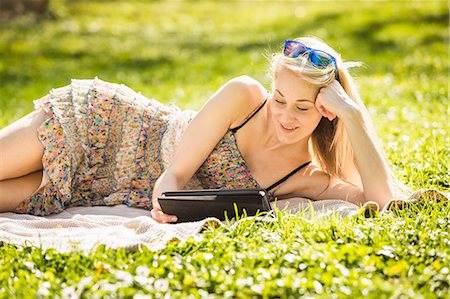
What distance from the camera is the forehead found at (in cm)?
475

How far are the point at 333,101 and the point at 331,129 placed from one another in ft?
1.54

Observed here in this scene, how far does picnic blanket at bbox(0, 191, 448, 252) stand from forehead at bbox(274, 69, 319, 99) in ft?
2.35

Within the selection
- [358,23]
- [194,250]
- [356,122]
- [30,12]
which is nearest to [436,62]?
[358,23]

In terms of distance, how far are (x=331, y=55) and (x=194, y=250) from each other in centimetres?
168

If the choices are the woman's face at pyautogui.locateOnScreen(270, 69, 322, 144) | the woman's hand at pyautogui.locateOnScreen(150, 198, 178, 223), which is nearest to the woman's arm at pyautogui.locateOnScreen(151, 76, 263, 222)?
the woman's hand at pyautogui.locateOnScreen(150, 198, 178, 223)

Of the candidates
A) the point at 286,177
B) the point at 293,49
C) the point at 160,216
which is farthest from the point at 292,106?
the point at 160,216

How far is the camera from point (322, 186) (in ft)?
17.2

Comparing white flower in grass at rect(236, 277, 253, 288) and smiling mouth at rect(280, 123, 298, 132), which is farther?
smiling mouth at rect(280, 123, 298, 132)

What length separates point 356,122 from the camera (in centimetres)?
492

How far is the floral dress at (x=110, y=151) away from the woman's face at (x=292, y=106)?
439mm

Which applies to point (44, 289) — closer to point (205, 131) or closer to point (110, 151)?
point (205, 131)

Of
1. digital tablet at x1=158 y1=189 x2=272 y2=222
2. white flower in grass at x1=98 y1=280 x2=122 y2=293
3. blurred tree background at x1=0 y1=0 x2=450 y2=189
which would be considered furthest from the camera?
blurred tree background at x1=0 y1=0 x2=450 y2=189

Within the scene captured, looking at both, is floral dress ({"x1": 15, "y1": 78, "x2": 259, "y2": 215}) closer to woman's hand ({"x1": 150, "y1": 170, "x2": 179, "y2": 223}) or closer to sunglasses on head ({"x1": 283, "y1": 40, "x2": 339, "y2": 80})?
woman's hand ({"x1": 150, "y1": 170, "x2": 179, "y2": 223})

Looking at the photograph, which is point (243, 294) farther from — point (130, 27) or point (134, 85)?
point (130, 27)
